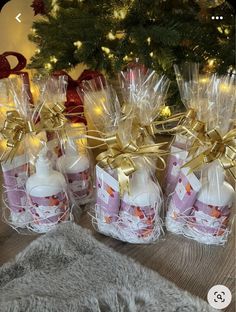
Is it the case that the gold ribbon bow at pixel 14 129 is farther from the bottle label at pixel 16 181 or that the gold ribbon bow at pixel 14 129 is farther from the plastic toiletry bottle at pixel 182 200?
the plastic toiletry bottle at pixel 182 200

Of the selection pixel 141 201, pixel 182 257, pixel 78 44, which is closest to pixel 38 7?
pixel 78 44

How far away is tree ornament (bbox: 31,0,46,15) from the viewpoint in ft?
4.02

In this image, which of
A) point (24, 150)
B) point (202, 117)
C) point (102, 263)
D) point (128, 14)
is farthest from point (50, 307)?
point (128, 14)

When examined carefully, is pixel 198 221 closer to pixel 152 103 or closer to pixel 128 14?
pixel 152 103

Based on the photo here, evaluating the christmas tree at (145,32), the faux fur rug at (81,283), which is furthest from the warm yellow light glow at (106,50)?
the faux fur rug at (81,283)

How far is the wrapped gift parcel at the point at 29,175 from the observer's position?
739mm

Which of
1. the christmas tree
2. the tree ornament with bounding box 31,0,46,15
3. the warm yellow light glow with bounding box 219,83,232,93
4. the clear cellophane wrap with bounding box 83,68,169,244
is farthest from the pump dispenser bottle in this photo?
the tree ornament with bounding box 31,0,46,15

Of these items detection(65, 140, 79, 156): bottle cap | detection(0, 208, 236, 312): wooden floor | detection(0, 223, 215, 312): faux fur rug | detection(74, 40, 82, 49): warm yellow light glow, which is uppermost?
detection(74, 40, 82, 49): warm yellow light glow

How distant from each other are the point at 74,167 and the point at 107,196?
145 millimetres

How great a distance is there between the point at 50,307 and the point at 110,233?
241mm

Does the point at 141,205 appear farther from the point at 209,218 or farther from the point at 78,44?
the point at 78,44

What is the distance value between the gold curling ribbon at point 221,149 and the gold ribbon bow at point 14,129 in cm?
37

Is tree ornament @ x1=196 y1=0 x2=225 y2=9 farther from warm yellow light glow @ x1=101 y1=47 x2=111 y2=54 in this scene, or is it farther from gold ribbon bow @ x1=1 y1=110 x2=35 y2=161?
gold ribbon bow @ x1=1 y1=110 x2=35 y2=161

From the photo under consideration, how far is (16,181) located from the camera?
30.8 inches
